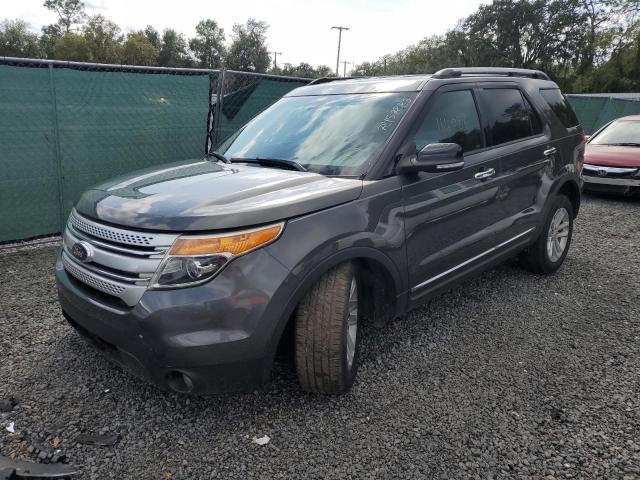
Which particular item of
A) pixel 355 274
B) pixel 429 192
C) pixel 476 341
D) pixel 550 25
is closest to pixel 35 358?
pixel 355 274

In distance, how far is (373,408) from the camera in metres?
2.56

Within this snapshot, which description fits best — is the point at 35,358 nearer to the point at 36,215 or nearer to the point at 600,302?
the point at 36,215

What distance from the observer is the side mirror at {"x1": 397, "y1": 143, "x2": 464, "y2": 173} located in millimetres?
2689

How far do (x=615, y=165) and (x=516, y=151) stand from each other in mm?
6173

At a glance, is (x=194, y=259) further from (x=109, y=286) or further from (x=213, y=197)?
(x=109, y=286)

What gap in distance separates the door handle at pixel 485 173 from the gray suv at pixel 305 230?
2 cm

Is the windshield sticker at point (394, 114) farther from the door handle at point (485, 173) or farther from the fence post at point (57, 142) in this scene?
the fence post at point (57, 142)

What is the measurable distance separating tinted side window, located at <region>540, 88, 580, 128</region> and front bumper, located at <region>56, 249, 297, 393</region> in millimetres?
3504

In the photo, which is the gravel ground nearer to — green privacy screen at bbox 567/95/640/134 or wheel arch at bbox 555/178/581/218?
wheel arch at bbox 555/178/581/218

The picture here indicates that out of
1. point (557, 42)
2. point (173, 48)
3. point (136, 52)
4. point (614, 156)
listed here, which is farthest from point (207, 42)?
point (614, 156)

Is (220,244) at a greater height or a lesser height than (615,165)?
lesser

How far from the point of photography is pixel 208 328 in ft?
6.79

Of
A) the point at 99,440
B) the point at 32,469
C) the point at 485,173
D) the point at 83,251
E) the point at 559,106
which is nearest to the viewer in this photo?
the point at 32,469

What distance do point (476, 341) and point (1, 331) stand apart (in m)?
3.41
